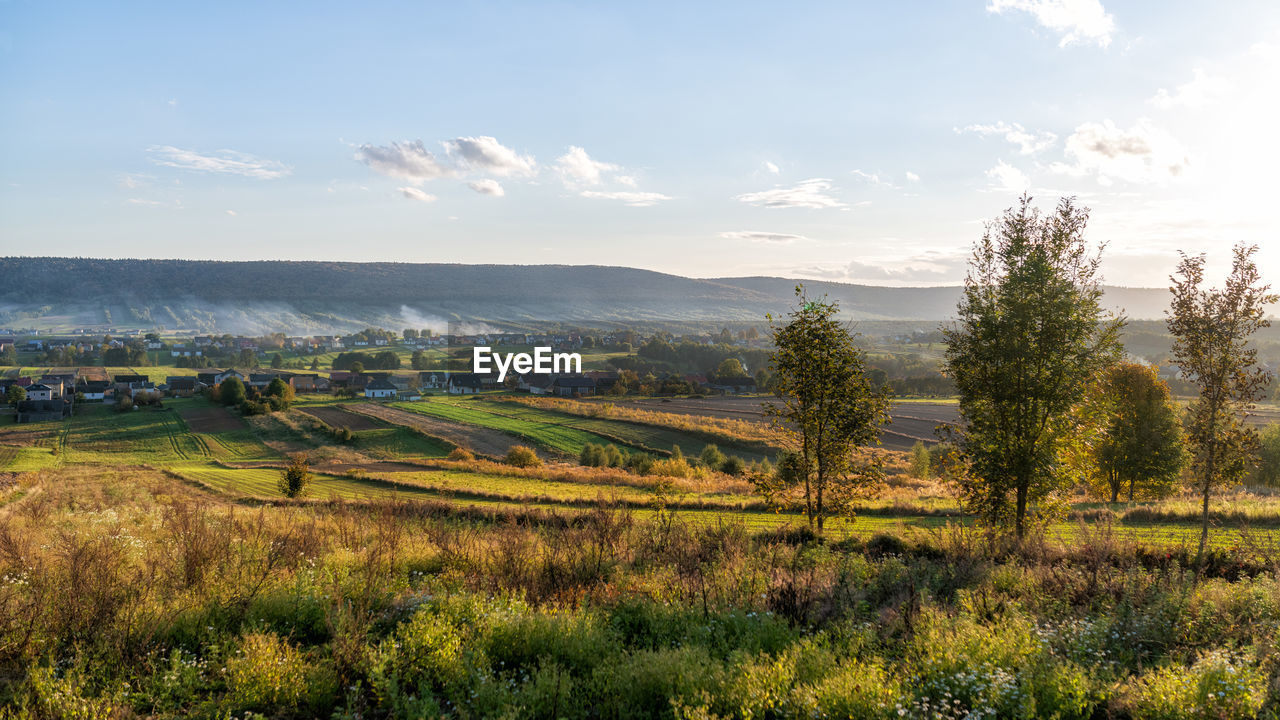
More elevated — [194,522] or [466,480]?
[194,522]

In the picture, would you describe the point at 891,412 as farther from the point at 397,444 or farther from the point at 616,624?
the point at 616,624

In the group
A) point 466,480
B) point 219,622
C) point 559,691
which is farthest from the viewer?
point 466,480

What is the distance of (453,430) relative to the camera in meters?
65.9

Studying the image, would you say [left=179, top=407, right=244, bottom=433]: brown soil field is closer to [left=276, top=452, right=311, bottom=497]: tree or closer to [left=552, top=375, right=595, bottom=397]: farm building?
[left=552, top=375, right=595, bottom=397]: farm building

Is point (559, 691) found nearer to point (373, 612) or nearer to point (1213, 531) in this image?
point (373, 612)

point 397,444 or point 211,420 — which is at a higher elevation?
point 397,444

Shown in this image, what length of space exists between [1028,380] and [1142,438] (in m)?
21.3

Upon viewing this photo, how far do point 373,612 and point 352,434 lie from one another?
6062 centimetres

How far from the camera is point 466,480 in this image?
3750cm

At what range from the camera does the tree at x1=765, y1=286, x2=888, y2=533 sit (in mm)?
15094

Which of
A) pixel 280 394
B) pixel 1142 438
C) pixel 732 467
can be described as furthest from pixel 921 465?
pixel 280 394

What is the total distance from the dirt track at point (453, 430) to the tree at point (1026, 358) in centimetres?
4603

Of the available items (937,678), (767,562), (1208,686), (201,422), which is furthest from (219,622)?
(201,422)

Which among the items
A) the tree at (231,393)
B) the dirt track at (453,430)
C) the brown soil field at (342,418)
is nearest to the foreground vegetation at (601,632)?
the dirt track at (453,430)
